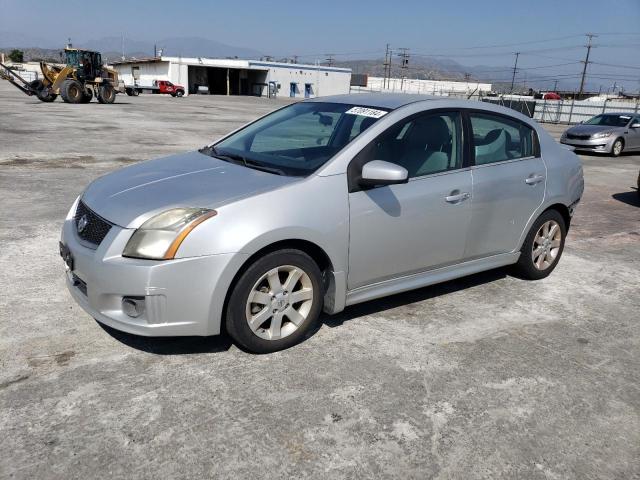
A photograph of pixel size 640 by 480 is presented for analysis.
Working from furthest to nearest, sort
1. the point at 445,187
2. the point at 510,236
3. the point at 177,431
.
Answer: the point at 510,236, the point at 445,187, the point at 177,431

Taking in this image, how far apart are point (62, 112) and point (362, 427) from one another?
23.1m

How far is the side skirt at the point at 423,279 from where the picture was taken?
3777 mm

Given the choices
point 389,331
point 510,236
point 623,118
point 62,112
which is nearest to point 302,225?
point 389,331

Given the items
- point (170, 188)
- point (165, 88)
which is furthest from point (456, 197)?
point (165, 88)

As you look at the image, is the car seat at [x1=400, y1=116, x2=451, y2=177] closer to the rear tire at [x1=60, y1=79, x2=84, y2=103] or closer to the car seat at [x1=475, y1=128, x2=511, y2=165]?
the car seat at [x1=475, y1=128, x2=511, y2=165]

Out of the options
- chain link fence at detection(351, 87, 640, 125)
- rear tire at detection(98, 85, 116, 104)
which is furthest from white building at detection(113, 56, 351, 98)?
rear tire at detection(98, 85, 116, 104)

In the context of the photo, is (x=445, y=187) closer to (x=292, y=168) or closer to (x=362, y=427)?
(x=292, y=168)

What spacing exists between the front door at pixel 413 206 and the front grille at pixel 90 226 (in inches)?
59.0

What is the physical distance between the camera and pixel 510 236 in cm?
461

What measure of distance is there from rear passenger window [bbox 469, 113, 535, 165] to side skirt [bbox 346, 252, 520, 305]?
82 centimetres

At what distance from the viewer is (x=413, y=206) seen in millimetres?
3799

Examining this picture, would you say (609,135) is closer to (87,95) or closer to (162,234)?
(162,234)

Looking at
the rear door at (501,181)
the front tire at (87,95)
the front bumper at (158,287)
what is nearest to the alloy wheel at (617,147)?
the rear door at (501,181)

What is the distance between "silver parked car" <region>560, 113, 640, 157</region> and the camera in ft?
54.3
